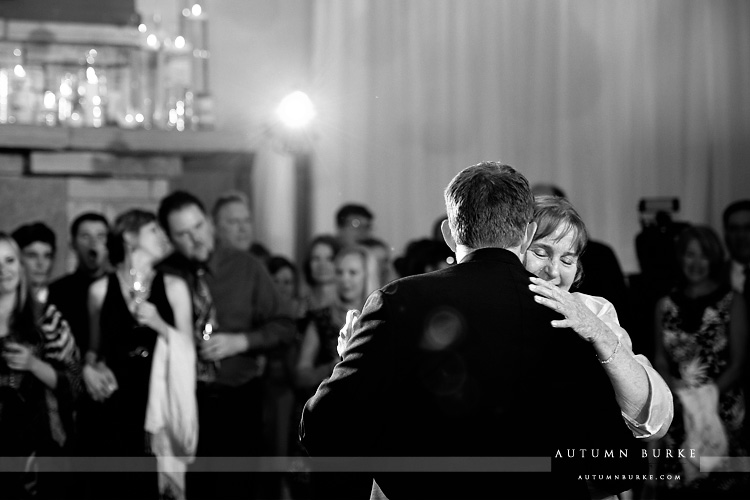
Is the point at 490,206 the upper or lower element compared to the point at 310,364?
upper

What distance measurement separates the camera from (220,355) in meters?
4.43

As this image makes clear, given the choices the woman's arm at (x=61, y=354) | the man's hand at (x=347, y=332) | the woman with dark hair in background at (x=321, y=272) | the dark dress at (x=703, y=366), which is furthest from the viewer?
the woman with dark hair in background at (x=321, y=272)

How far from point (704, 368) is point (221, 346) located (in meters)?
2.09

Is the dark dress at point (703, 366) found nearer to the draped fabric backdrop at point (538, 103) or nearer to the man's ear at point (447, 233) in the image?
the man's ear at point (447, 233)

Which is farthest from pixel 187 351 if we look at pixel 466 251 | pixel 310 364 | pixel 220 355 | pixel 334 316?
pixel 466 251

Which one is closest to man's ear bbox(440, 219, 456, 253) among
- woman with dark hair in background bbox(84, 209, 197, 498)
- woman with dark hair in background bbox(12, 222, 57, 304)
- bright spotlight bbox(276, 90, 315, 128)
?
woman with dark hair in background bbox(84, 209, 197, 498)

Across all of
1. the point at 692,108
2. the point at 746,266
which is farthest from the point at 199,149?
the point at 692,108

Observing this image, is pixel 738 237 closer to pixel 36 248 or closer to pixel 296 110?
pixel 36 248

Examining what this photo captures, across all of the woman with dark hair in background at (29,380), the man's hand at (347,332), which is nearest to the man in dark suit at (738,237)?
the woman with dark hair in background at (29,380)

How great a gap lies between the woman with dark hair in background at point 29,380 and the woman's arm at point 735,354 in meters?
2.76

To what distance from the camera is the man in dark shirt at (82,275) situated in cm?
464

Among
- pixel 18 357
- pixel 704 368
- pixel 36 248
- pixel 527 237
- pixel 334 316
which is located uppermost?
pixel 527 237

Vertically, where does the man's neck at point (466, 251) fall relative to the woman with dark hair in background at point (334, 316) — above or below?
above

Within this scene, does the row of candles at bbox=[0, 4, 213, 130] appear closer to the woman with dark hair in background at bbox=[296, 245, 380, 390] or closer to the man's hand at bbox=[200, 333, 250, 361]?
the woman with dark hair in background at bbox=[296, 245, 380, 390]
